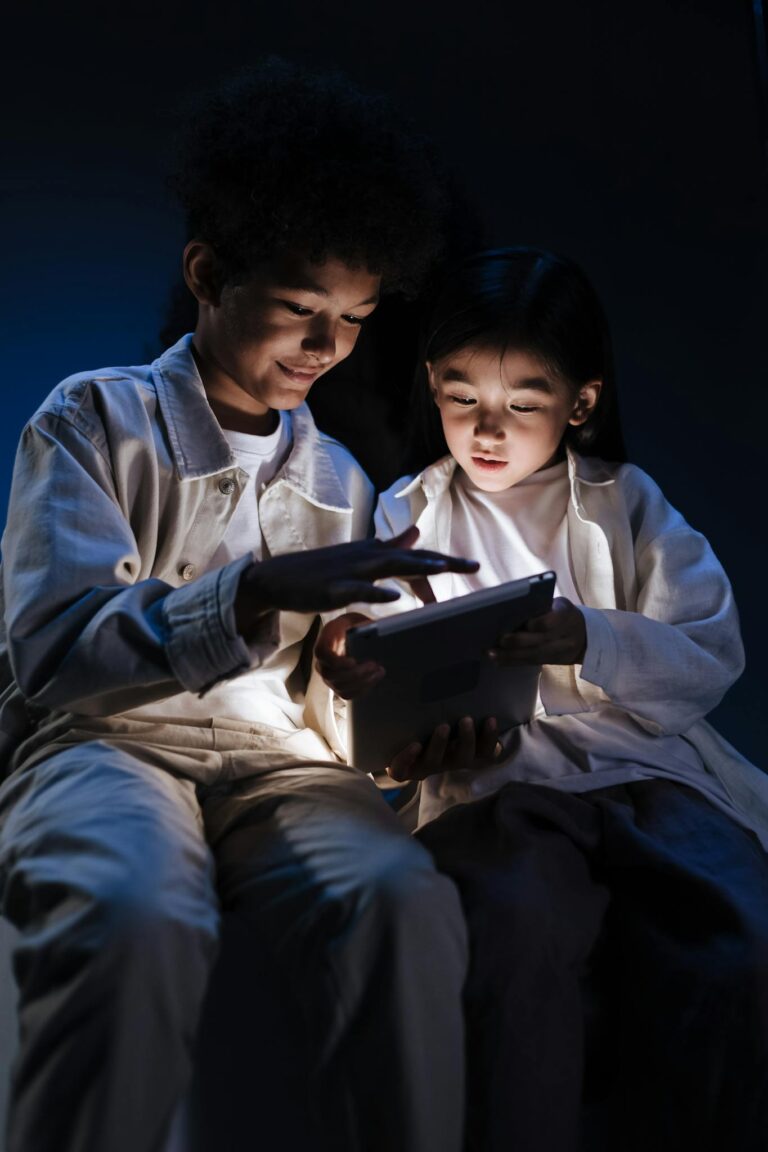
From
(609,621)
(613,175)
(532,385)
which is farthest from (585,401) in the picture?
(613,175)

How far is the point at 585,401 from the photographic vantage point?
144 cm

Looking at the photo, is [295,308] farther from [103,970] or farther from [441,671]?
[103,970]

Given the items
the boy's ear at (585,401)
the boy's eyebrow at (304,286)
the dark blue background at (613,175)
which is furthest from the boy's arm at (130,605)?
the dark blue background at (613,175)

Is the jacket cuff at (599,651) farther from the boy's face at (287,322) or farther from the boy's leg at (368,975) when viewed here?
the boy's face at (287,322)

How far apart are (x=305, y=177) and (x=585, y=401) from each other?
1.45 ft

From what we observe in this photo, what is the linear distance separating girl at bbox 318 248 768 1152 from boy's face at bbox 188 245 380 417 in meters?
0.16

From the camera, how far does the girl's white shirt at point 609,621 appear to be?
1.25 metres

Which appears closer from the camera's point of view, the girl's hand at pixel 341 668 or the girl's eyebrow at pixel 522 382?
the girl's hand at pixel 341 668

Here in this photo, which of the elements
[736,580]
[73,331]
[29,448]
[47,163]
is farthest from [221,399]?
[736,580]

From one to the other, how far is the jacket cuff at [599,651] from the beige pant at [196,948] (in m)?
0.28

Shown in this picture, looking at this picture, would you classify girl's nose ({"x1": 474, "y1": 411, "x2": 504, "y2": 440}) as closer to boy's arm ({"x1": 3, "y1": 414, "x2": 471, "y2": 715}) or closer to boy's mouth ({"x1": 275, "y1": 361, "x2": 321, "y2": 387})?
boy's mouth ({"x1": 275, "y1": 361, "x2": 321, "y2": 387})

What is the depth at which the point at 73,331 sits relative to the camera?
1.64 metres

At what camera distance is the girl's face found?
135cm

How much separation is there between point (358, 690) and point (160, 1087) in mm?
426
